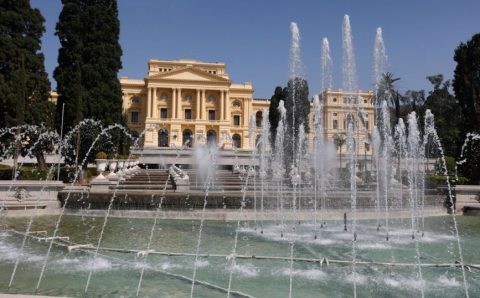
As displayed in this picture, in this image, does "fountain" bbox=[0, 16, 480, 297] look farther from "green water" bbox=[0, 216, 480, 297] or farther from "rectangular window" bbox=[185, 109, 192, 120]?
"rectangular window" bbox=[185, 109, 192, 120]

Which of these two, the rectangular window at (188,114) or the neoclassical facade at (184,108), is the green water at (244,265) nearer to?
the neoclassical facade at (184,108)

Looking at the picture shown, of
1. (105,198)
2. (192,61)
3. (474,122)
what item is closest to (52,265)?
(105,198)

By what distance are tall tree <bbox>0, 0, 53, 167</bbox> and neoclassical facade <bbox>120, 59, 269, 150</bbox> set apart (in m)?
31.9

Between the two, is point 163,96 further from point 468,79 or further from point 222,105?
point 468,79

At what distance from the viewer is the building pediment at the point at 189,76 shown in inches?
2290

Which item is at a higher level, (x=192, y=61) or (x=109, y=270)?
(x=192, y=61)

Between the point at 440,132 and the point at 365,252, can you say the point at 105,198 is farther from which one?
the point at 440,132

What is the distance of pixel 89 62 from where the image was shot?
28953 millimetres

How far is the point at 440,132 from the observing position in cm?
4672

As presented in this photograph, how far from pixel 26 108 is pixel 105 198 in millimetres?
10607

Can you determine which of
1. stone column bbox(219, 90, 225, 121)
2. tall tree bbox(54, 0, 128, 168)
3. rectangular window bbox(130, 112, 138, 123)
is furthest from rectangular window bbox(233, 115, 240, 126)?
tall tree bbox(54, 0, 128, 168)

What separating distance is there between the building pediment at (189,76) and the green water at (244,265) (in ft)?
154

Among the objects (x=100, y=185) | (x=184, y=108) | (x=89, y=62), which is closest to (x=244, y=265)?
(x=100, y=185)

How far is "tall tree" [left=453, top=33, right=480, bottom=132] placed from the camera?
2484 cm
